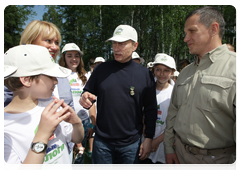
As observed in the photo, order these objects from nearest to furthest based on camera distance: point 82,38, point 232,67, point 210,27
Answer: point 232,67 < point 210,27 < point 82,38

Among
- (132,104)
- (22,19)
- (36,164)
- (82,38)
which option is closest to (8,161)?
(36,164)

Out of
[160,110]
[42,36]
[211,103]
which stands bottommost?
[160,110]

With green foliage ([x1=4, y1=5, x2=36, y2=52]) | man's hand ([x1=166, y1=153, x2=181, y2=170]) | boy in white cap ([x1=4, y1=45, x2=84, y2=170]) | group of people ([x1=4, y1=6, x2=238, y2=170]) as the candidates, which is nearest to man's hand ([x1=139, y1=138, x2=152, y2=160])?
group of people ([x1=4, y1=6, x2=238, y2=170])

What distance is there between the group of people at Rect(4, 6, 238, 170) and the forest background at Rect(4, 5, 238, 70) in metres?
13.8

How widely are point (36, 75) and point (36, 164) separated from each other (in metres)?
0.69

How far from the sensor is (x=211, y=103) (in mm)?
1626

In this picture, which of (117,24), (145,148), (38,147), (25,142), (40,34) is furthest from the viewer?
(117,24)

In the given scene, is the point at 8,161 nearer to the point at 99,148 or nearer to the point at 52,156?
the point at 52,156

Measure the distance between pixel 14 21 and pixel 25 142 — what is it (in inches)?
899

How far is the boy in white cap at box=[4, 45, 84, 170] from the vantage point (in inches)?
44.3

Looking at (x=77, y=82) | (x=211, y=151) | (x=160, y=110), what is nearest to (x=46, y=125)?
(x=211, y=151)

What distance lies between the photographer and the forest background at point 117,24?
1512 cm

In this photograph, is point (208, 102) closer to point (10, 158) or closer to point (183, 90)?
point (183, 90)

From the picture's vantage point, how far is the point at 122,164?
225 centimetres
